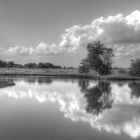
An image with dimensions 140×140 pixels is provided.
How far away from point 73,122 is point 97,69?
66.2m

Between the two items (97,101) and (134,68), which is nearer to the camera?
(97,101)

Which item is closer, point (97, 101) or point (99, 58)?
point (97, 101)

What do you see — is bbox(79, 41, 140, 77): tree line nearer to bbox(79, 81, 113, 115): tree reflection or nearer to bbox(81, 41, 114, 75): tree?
bbox(81, 41, 114, 75): tree

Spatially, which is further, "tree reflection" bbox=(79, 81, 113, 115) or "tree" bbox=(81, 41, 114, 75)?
"tree" bbox=(81, 41, 114, 75)

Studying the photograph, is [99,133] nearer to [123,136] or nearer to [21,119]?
[123,136]

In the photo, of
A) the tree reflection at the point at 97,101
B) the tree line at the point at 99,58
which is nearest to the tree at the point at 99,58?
the tree line at the point at 99,58

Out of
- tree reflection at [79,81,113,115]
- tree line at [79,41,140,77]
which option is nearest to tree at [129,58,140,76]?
tree line at [79,41,140,77]

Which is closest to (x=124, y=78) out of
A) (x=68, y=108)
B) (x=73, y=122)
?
(x=68, y=108)

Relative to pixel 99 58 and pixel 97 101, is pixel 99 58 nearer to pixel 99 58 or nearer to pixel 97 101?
pixel 99 58

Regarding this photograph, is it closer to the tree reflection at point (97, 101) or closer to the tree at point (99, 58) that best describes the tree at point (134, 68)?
the tree at point (99, 58)

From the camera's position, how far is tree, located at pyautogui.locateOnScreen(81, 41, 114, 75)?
2980 inches

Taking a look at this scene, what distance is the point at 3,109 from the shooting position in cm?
1498

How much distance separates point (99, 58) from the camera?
77.7 metres

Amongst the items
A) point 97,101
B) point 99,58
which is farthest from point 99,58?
point 97,101
